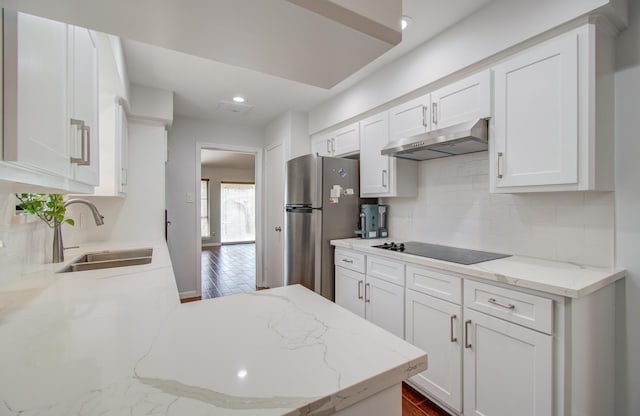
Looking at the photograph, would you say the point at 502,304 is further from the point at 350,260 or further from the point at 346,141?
the point at 346,141

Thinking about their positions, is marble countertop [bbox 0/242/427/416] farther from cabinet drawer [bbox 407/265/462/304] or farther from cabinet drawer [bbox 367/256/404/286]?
cabinet drawer [bbox 367/256/404/286]

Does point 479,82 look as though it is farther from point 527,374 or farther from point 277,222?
point 277,222

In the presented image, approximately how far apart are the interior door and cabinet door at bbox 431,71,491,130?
229 centimetres

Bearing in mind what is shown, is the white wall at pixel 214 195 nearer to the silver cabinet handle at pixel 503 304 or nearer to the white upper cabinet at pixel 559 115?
the white upper cabinet at pixel 559 115

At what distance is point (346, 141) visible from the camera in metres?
3.10

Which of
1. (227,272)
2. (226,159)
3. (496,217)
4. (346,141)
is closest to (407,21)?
(346,141)

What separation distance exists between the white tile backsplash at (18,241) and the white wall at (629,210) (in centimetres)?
288

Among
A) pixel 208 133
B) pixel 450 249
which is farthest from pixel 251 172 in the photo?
pixel 450 249

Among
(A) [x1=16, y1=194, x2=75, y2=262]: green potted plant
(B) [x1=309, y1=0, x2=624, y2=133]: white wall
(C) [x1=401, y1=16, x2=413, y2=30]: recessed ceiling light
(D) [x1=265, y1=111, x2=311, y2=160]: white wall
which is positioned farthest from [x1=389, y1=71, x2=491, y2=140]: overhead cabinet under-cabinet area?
(A) [x1=16, y1=194, x2=75, y2=262]: green potted plant

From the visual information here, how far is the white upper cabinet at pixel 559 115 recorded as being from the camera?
138 centimetres

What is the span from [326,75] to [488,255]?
1662 mm

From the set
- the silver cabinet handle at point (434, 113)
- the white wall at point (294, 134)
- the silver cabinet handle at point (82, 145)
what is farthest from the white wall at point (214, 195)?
the silver cabinet handle at point (82, 145)

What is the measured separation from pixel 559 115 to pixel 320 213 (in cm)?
189

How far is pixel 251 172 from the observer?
9281 millimetres
